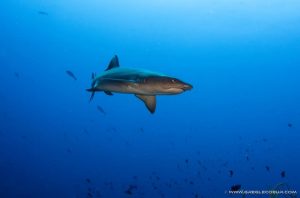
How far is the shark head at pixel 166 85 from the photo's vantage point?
338 centimetres

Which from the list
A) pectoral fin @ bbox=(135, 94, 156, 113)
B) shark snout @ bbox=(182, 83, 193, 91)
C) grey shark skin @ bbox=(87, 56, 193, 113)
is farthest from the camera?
pectoral fin @ bbox=(135, 94, 156, 113)

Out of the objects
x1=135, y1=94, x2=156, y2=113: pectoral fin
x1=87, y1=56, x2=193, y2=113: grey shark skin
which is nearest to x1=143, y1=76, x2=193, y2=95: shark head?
x1=87, y1=56, x2=193, y2=113: grey shark skin

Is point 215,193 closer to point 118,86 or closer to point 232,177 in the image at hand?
point 232,177

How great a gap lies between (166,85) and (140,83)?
44 cm

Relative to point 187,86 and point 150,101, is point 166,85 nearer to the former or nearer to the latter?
point 187,86

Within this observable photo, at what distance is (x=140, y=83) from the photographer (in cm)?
382

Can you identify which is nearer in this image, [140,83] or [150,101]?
[140,83]

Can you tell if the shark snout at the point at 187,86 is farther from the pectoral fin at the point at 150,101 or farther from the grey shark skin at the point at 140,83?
the pectoral fin at the point at 150,101

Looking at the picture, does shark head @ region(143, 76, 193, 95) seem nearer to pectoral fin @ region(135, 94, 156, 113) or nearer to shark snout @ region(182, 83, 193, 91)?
shark snout @ region(182, 83, 193, 91)

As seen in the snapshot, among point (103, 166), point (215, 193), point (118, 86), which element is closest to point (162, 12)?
point (103, 166)

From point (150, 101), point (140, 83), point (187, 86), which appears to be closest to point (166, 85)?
point (187, 86)

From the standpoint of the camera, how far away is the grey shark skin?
3.45 meters

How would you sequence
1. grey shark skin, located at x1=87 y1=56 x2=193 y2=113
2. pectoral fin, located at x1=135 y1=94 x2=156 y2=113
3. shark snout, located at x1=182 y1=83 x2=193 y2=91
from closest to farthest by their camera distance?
shark snout, located at x1=182 y1=83 x2=193 y2=91
grey shark skin, located at x1=87 y1=56 x2=193 y2=113
pectoral fin, located at x1=135 y1=94 x2=156 y2=113

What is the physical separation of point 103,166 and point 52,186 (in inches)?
119
